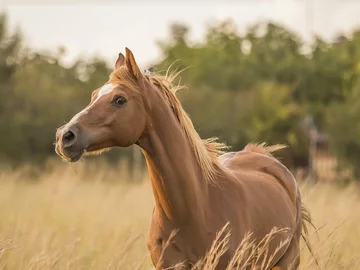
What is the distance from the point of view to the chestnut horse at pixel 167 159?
466cm

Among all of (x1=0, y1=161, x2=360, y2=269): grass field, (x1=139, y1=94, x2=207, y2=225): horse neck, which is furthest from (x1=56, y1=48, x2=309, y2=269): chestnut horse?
(x1=0, y1=161, x2=360, y2=269): grass field

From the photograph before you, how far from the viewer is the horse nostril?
446 centimetres

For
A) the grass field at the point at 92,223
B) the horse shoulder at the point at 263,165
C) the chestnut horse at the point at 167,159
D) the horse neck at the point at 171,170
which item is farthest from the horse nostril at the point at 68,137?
the horse shoulder at the point at 263,165

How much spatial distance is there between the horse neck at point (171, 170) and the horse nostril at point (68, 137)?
596 mm

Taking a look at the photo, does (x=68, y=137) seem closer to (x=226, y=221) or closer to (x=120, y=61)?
(x=120, y=61)

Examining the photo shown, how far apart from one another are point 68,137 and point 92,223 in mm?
5592

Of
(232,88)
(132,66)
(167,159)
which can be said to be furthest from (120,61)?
(232,88)

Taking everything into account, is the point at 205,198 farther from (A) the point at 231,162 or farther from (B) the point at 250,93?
(B) the point at 250,93

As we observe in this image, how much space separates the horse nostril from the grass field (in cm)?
73

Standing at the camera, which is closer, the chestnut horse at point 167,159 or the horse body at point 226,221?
the chestnut horse at point 167,159

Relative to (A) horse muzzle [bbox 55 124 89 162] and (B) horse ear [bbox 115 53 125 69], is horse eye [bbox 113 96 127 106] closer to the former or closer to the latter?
(A) horse muzzle [bbox 55 124 89 162]

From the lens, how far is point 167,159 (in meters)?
4.99

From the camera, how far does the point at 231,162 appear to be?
6469mm

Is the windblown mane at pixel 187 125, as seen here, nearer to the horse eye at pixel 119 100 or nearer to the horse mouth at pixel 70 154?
the horse eye at pixel 119 100
